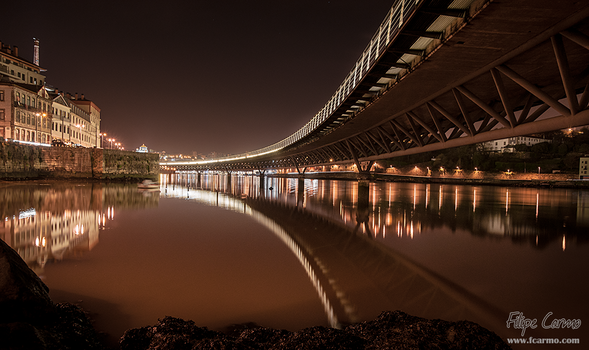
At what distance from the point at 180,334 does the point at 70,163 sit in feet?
181

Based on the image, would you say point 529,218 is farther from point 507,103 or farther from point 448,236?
point 507,103

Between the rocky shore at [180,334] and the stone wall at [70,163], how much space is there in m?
47.3

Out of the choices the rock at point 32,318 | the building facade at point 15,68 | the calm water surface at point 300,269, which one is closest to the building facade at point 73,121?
the building facade at point 15,68

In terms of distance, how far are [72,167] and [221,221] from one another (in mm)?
44616

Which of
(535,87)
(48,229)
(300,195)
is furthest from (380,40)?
(300,195)

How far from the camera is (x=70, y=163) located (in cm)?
4697

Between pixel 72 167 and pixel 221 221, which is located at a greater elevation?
pixel 72 167

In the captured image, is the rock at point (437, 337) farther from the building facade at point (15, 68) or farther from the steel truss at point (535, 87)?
the building facade at point (15, 68)

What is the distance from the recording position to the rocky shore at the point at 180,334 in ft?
12.0

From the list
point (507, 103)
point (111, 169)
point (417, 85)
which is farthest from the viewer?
point (111, 169)

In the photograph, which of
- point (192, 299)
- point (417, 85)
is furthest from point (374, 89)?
point (192, 299)

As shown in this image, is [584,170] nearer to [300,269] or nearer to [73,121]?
[300,269]

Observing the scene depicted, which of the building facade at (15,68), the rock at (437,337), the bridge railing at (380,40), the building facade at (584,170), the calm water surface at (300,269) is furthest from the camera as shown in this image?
the building facade at (584,170)

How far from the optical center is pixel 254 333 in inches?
168
